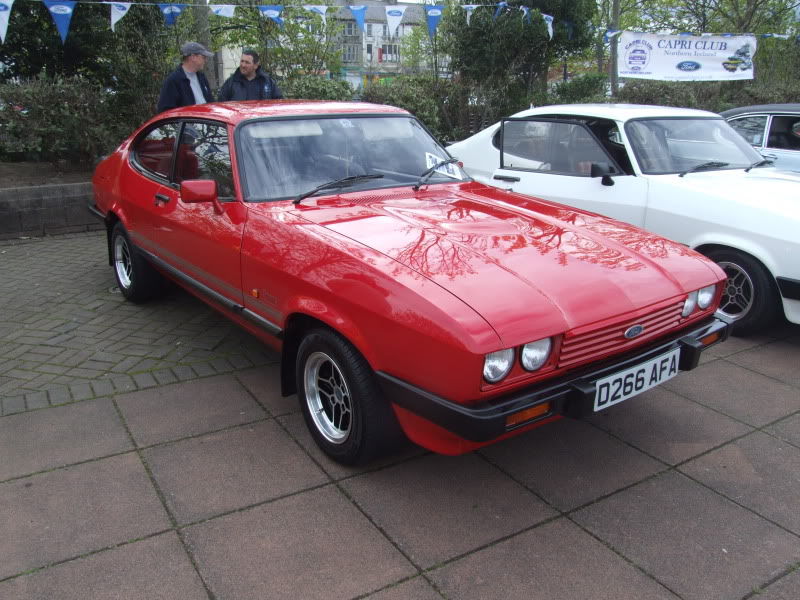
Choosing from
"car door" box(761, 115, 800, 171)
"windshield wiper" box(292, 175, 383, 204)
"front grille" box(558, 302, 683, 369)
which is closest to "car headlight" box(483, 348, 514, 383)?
"front grille" box(558, 302, 683, 369)

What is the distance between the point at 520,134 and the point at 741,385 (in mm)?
3178

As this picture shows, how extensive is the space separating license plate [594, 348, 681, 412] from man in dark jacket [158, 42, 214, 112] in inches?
207

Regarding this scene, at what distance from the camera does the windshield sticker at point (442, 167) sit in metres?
4.17

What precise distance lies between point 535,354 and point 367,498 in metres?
1.00

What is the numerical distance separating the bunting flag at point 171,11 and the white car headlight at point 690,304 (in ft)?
26.7

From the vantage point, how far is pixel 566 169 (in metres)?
5.65

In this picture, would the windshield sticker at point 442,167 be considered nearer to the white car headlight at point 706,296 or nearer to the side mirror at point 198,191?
the side mirror at point 198,191

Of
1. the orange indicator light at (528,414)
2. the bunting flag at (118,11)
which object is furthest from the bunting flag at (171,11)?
the orange indicator light at (528,414)

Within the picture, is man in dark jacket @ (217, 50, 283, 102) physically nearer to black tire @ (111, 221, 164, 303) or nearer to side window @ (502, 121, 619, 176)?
black tire @ (111, 221, 164, 303)

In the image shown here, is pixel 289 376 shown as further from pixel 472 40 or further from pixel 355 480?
pixel 472 40

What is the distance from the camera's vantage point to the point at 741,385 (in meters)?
3.98

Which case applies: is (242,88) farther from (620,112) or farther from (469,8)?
(469,8)

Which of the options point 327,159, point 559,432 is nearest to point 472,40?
point 327,159

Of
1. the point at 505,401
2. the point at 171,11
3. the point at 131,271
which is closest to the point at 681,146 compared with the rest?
the point at 505,401
